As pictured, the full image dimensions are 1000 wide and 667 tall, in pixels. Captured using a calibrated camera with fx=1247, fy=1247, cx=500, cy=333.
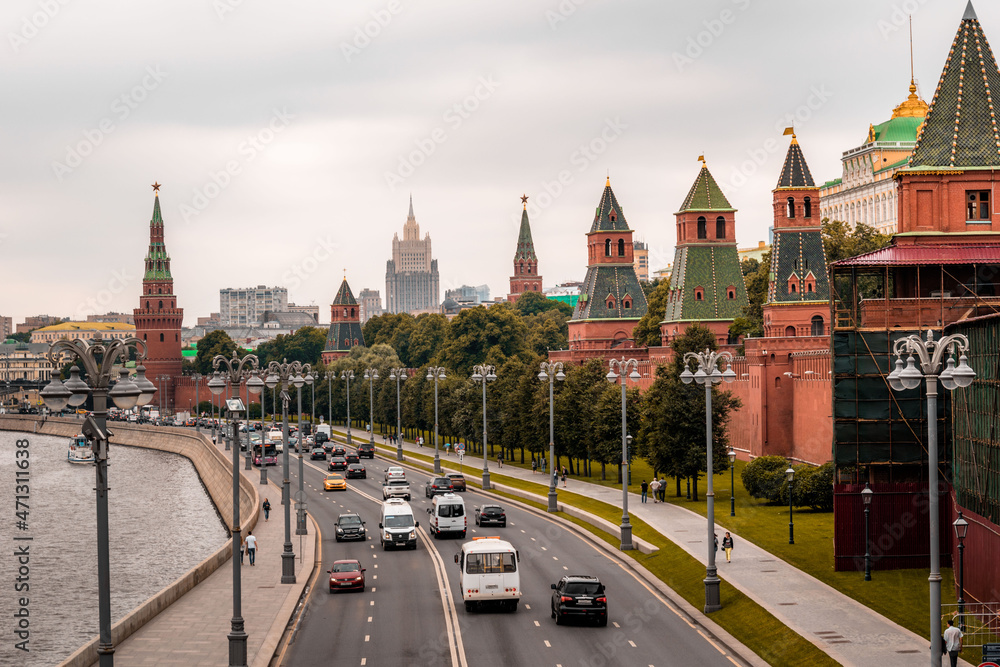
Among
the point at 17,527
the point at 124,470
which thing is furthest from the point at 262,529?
the point at 124,470

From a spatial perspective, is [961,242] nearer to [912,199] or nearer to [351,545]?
[912,199]

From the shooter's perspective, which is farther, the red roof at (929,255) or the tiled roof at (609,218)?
the tiled roof at (609,218)

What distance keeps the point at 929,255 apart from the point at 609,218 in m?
84.2

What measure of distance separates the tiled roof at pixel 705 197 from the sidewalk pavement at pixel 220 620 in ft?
222

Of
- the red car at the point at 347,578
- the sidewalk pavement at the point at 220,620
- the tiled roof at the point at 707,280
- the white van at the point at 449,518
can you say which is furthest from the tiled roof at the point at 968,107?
the tiled roof at the point at 707,280

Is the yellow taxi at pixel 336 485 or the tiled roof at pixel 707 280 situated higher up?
the tiled roof at pixel 707 280

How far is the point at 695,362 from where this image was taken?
2749 inches

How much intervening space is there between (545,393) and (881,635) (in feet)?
183

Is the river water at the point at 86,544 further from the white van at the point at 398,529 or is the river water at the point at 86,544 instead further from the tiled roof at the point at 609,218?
the tiled roof at the point at 609,218

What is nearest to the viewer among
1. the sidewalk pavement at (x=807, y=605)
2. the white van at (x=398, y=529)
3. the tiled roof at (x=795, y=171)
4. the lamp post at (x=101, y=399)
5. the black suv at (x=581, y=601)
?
the lamp post at (x=101, y=399)

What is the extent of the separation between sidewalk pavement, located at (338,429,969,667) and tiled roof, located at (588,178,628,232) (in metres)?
76.9

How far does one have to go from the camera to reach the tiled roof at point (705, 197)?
112562 mm

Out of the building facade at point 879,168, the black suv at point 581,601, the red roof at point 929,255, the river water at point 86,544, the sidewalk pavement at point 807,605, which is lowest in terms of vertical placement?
the river water at point 86,544

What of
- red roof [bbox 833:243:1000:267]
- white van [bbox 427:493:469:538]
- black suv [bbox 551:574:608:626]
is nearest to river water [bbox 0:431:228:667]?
white van [bbox 427:493:469:538]
